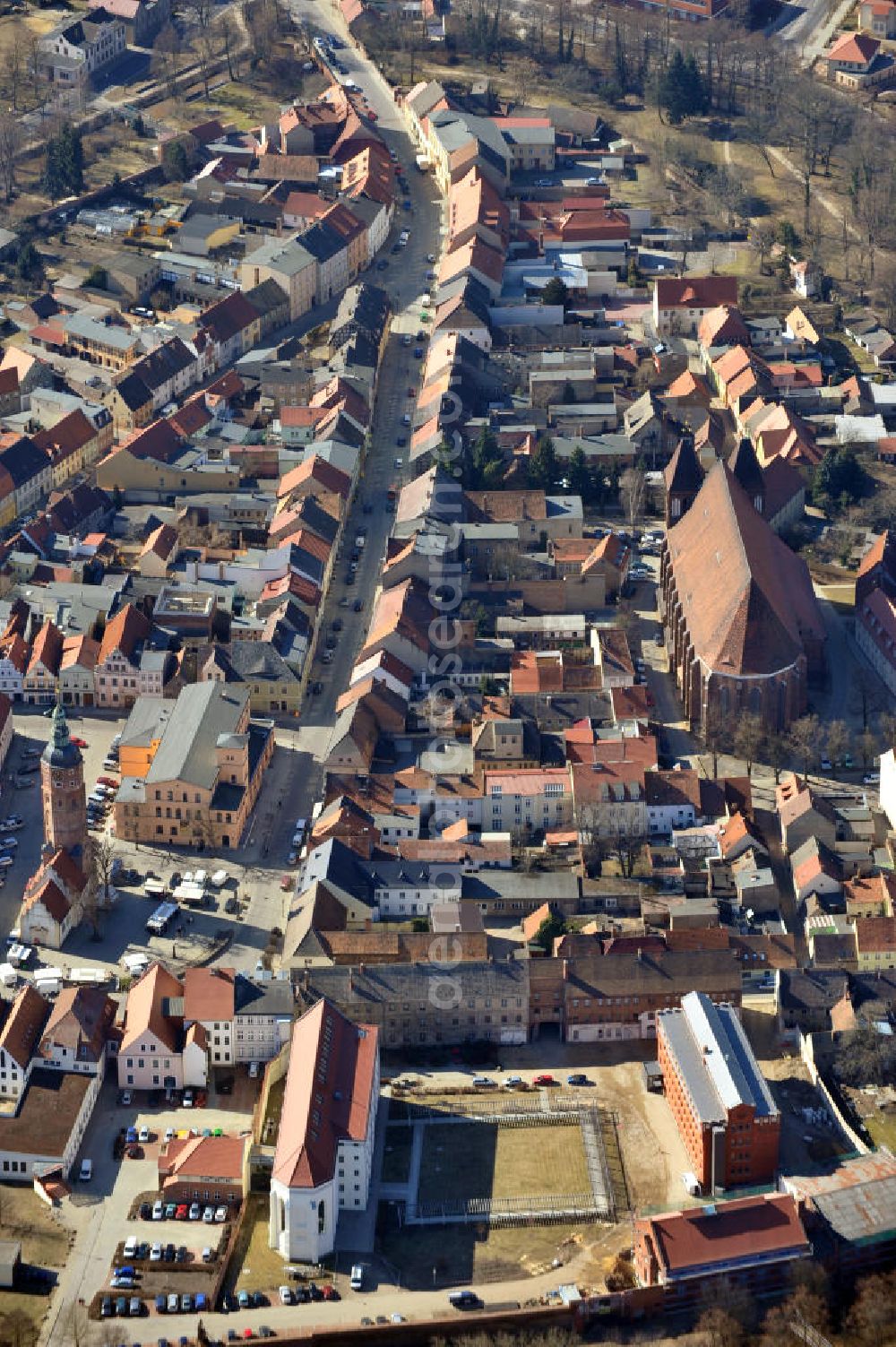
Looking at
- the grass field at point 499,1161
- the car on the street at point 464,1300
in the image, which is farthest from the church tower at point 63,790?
the car on the street at point 464,1300

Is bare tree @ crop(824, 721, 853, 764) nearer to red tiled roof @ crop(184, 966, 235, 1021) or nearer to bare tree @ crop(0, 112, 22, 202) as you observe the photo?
red tiled roof @ crop(184, 966, 235, 1021)

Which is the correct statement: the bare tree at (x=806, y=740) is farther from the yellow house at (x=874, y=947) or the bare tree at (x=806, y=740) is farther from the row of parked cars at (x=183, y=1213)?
the row of parked cars at (x=183, y=1213)

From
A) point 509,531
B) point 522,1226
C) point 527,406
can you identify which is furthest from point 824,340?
point 522,1226

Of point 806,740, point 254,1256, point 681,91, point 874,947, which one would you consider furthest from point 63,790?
point 681,91

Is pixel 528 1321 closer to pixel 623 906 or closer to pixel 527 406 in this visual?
pixel 623 906

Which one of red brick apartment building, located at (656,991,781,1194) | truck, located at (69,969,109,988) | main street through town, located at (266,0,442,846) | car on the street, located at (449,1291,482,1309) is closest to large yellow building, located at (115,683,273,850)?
main street through town, located at (266,0,442,846)
